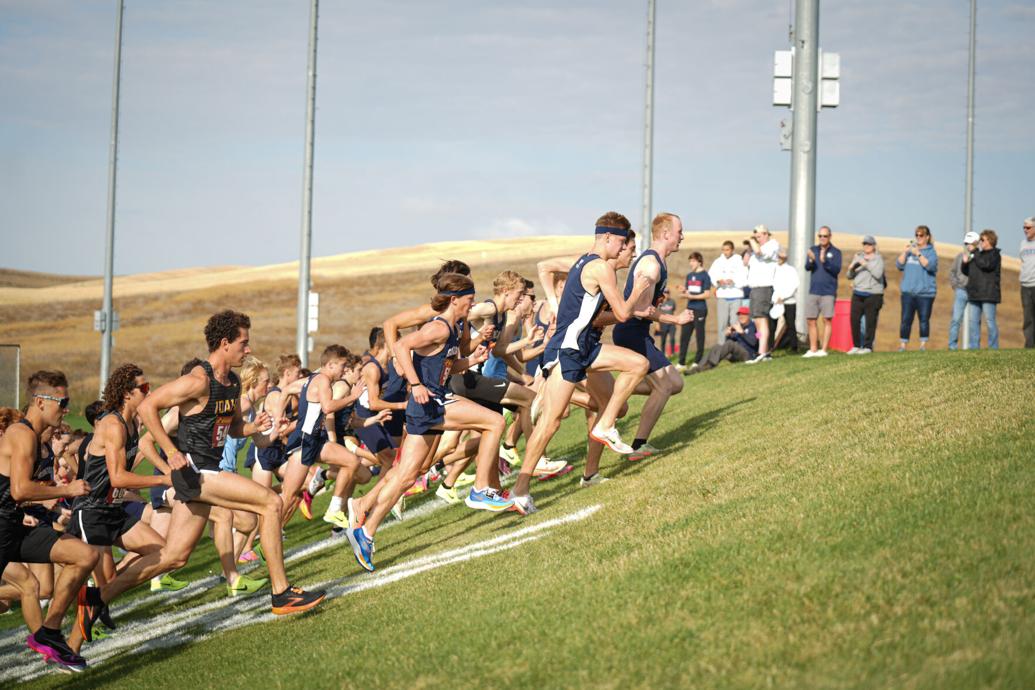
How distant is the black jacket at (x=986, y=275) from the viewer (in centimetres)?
1744

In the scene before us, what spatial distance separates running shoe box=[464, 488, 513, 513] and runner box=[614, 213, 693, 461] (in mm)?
1850

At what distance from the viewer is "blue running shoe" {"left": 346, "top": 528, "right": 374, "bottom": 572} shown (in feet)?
31.1

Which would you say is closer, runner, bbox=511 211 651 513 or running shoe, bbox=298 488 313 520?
runner, bbox=511 211 651 513

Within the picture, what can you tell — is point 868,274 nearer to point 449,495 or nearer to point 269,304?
point 449,495

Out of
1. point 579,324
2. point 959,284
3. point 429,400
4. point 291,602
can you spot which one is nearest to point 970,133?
point 959,284

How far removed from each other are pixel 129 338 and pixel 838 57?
4462cm

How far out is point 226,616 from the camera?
31.0 ft

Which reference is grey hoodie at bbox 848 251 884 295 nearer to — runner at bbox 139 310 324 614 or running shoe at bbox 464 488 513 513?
running shoe at bbox 464 488 513 513

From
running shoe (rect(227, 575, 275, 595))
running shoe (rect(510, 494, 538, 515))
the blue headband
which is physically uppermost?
the blue headband

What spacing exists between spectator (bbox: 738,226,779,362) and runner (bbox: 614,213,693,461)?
8693 millimetres

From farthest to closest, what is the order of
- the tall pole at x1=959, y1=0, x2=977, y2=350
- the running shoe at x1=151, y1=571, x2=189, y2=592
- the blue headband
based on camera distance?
the tall pole at x1=959, y1=0, x2=977, y2=350, the running shoe at x1=151, y1=571, x2=189, y2=592, the blue headband

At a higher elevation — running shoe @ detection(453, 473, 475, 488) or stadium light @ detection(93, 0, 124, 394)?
stadium light @ detection(93, 0, 124, 394)

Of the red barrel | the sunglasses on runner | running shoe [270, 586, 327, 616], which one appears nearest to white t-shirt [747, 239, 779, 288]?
the red barrel

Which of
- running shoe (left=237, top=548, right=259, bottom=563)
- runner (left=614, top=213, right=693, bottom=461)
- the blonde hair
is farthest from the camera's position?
running shoe (left=237, top=548, right=259, bottom=563)
